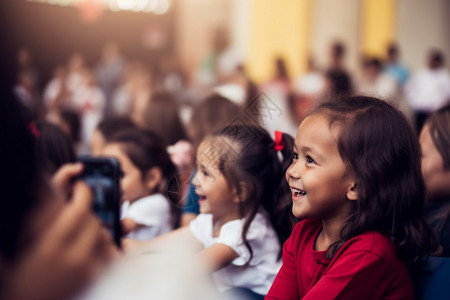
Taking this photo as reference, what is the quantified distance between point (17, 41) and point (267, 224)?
370 inches

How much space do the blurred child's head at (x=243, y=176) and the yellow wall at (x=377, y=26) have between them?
937cm

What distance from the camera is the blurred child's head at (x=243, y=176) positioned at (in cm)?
135

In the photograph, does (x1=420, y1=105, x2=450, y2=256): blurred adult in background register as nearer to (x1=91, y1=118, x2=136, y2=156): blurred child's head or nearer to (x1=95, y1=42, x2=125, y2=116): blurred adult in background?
(x1=91, y1=118, x2=136, y2=156): blurred child's head

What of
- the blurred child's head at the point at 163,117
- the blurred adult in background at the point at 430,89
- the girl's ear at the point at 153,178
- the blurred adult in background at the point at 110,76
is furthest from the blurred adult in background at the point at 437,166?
the blurred adult in background at the point at 110,76

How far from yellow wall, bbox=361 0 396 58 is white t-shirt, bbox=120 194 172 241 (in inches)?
355

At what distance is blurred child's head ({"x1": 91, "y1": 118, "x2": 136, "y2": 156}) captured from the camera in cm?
256

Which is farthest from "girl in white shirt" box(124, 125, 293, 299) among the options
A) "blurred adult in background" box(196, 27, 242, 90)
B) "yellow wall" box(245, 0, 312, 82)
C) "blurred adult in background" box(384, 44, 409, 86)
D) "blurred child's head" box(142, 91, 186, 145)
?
"yellow wall" box(245, 0, 312, 82)

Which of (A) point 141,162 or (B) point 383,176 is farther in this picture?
(A) point 141,162

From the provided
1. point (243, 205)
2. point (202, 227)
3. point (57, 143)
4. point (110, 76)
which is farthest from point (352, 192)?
point (110, 76)

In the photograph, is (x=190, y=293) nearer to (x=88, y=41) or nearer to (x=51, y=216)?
(x=51, y=216)

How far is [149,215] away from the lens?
195 cm

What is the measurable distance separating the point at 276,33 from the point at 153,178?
823 centimetres

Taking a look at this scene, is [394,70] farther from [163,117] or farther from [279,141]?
[279,141]

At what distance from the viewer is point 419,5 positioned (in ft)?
34.3
